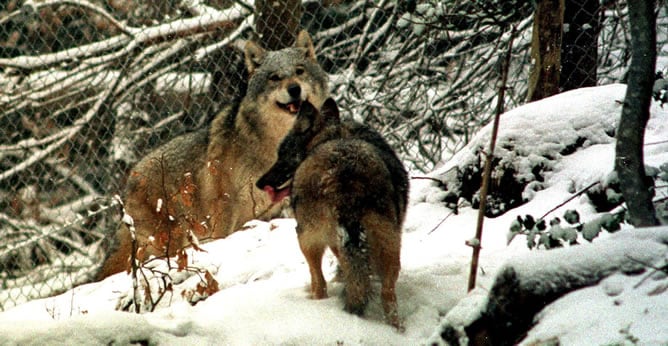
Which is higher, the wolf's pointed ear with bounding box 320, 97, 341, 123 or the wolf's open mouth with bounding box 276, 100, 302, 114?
the wolf's pointed ear with bounding box 320, 97, 341, 123

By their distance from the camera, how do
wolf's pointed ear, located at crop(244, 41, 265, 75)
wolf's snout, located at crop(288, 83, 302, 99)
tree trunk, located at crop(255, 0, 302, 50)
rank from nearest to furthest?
1. wolf's snout, located at crop(288, 83, 302, 99)
2. wolf's pointed ear, located at crop(244, 41, 265, 75)
3. tree trunk, located at crop(255, 0, 302, 50)

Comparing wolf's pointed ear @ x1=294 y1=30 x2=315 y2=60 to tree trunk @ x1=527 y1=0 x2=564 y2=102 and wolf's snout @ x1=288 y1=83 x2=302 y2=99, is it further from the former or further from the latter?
tree trunk @ x1=527 y1=0 x2=564 y2=102

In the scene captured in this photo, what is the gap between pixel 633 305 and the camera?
7.49 feet

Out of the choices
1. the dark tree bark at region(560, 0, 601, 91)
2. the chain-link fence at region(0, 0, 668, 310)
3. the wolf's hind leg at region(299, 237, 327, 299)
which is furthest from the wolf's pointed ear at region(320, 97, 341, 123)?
the chain-link fence at region(0, 0, 668, 310)

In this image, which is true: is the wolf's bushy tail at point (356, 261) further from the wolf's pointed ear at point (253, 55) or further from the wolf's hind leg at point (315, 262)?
the wolf's pointed ear at point (253, 55)

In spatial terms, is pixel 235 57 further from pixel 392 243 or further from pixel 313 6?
pixel 392 243

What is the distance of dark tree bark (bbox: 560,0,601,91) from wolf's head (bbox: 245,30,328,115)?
2207mm

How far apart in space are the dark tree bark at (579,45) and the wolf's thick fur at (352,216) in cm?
337

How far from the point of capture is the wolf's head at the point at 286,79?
7.09 m

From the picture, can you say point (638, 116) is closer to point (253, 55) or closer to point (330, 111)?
point (330, 111)

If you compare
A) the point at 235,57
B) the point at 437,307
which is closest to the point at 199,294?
the point at 437,307

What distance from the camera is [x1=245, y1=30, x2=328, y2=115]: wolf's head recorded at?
709cm

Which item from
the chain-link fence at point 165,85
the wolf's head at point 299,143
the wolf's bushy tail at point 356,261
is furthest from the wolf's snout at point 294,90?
the wolf's bushy tail at point 356,261

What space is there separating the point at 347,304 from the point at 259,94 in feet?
13.1
